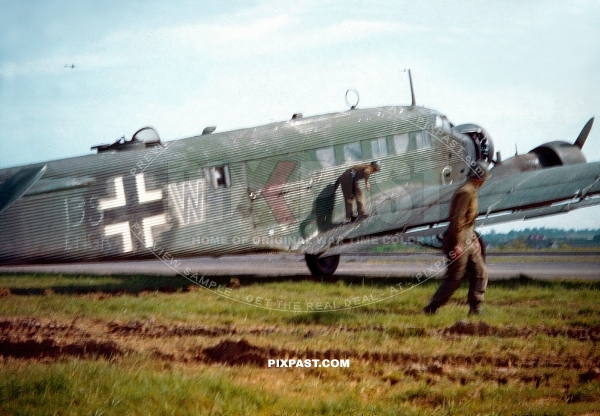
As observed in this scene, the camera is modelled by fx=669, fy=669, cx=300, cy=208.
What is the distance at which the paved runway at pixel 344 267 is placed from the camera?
10.4 metres

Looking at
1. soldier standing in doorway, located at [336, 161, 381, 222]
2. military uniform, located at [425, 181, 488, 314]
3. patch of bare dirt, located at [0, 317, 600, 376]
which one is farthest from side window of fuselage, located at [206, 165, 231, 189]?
military uniform, located at [425, 181, 488, 314]

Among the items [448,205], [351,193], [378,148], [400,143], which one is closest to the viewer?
[448,205]

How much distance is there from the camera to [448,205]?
10375 mm

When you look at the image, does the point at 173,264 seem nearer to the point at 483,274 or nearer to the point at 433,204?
the point at 433,204

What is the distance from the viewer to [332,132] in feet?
35.1

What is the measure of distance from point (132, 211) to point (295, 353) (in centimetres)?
373

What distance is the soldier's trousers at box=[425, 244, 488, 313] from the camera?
7.12m

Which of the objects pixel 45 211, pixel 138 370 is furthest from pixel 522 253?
pixel 138 370

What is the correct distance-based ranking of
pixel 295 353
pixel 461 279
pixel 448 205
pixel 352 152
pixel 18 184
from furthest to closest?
pixel 352 152 < pixel 448 205 < pixel 18 184 < pixel 461 279 < pixel 295 353

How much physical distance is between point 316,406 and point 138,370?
145cm

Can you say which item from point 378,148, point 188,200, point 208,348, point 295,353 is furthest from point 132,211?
point 378,148

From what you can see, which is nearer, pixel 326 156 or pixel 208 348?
pixel 208 348

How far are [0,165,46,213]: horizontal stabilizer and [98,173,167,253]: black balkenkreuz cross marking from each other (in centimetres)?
85

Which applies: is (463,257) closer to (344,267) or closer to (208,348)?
(208,348)
